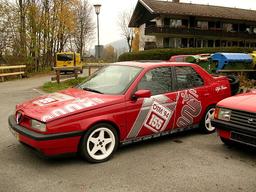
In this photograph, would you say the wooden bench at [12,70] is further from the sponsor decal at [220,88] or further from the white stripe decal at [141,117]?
the white stripe decal at [141,117]

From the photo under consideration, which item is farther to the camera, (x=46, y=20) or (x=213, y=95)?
(x=46, y=20)

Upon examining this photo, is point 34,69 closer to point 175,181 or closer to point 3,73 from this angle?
point 3,73

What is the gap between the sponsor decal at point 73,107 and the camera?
4452 millimetres

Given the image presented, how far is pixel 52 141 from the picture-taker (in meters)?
4.36

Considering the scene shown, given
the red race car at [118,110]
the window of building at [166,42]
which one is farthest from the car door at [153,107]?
the window of building at [166,42]

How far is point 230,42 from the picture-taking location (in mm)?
46719

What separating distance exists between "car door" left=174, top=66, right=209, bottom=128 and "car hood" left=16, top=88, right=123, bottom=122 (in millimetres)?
1373

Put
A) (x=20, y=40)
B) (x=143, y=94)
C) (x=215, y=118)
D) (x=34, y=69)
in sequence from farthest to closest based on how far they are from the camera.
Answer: (x=34, y=69) → (x=20, y=40) → (x=215, y=118) → (x=143, y=94)

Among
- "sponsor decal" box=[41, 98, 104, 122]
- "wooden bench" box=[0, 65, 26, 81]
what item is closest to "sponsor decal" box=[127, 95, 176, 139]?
"sponsor decal" box=[41, 98, 104, 122]

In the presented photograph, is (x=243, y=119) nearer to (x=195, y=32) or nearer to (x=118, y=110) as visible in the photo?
(x=118, y=110)

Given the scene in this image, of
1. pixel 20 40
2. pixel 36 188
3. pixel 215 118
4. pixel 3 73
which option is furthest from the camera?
pixel 20 40

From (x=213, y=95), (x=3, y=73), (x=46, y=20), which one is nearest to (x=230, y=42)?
(x=46, y=20)

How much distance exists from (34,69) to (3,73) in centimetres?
713

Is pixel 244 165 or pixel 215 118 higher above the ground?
pixel 215 118
